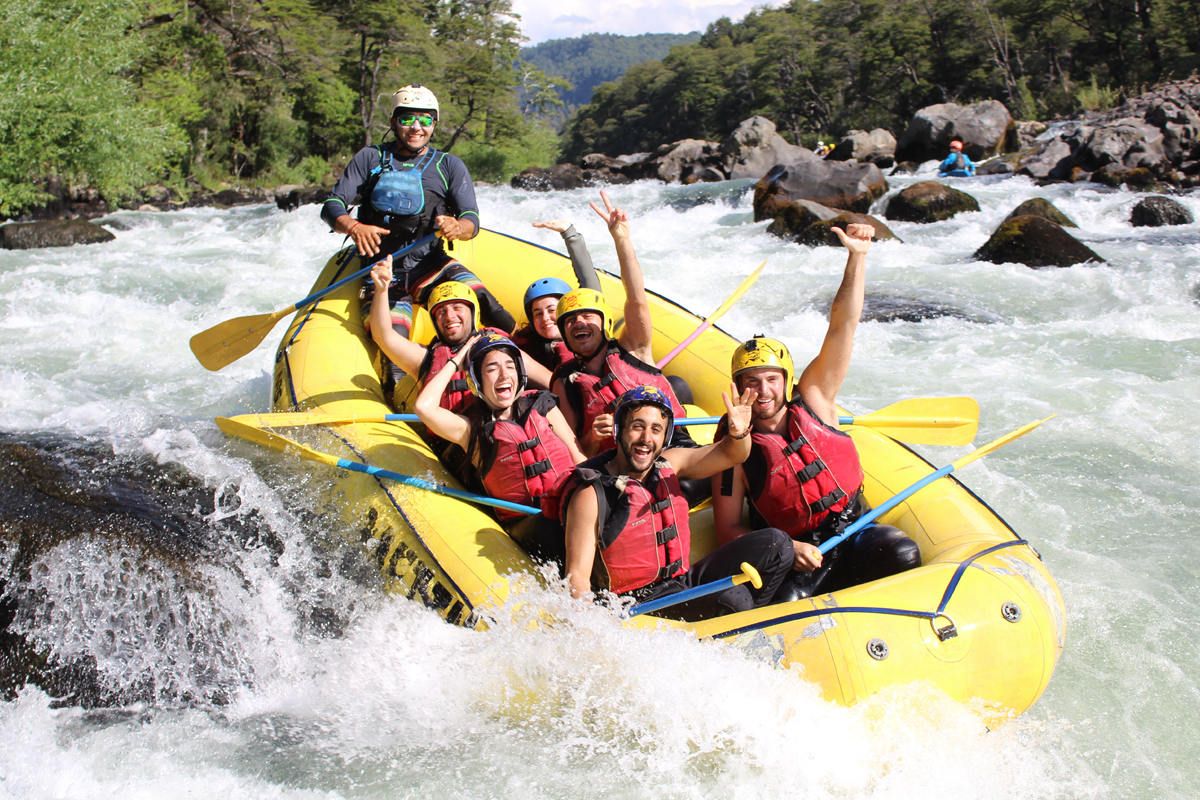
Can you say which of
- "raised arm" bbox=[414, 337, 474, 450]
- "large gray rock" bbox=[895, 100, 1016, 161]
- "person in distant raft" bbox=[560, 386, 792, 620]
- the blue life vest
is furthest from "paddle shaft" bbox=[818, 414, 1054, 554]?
"large gray rock" bbox=[895, 100, 1016, 161]

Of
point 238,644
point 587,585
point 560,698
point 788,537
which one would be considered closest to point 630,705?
point 560,698

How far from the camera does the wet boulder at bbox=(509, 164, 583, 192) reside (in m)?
19.8

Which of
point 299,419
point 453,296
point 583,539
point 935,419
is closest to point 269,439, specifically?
point 299,419

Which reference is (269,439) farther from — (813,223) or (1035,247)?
(813,223)

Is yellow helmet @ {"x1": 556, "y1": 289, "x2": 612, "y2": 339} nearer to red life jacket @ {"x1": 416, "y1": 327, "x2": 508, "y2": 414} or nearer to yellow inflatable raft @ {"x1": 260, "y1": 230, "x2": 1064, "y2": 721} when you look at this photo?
red life jacket @ {"x1": 416, "y1": 327, "x2": 508, "y2": 414}

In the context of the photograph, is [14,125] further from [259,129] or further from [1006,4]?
[1006,4]

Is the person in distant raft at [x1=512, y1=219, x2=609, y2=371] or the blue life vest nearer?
the person in distant raft at [x1=512, y1=219, x2=609, y2=371]

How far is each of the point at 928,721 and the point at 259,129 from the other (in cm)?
2453

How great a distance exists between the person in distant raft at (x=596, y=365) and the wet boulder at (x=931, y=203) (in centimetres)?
857

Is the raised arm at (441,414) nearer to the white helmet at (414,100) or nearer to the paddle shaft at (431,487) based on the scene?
the paddle shaft at (431,487)

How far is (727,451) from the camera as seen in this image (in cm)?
242

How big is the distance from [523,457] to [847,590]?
1.03 metres

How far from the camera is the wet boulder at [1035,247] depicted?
767cm

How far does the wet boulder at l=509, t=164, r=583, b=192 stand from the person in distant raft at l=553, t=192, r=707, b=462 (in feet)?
56.1
